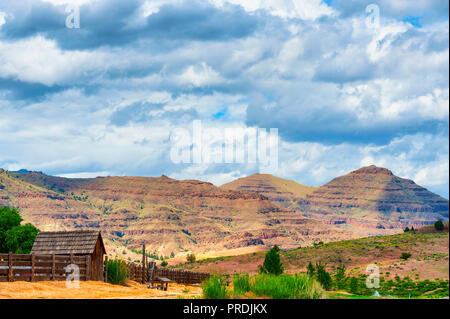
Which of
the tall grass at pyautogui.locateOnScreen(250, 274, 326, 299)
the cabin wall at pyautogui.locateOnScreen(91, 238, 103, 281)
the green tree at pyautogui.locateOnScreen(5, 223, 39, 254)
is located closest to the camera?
the tall grass at pyautogui.locateOnScreen(250, 274, 326, 299)

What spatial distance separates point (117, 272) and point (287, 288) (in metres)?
19.0

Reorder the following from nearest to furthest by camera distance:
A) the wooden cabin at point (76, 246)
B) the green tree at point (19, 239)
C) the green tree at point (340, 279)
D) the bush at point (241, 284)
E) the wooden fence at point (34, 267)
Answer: the bush at point (241, 284) → the wooden fence at point (34, 267) → the wooden cabin at point (76, 246) → the green tree at point (340, 279) → the green tree at point (19, 239)

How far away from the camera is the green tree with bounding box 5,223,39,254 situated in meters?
50.9

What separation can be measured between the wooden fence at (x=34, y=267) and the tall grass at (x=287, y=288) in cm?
1176

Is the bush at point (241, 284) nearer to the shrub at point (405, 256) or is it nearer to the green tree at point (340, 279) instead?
the green tree at point (340, 279)

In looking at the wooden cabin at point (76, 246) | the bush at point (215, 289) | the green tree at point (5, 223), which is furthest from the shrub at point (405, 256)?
the bush at point (215, 289)

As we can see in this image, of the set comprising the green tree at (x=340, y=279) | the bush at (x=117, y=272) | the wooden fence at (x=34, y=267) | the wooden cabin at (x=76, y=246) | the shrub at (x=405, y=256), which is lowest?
the green tree at (x=340, y=279)

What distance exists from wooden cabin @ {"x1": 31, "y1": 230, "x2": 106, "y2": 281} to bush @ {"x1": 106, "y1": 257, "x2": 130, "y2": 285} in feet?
2.94

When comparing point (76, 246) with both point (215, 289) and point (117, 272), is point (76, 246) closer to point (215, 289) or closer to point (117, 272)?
point (117, 272)

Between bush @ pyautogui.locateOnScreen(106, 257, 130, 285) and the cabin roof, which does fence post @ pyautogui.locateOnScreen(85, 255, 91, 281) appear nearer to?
the cabin roof

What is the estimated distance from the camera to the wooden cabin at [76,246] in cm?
3011

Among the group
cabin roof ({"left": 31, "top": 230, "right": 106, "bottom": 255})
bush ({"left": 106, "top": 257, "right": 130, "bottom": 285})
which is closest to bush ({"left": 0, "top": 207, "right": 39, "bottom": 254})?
cabin roof ({"left": 31, "top": 230, "right": 106, "bottom": 255})

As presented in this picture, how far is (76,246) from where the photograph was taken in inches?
1207

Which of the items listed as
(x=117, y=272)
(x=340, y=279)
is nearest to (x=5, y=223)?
(x=117, y=272)
